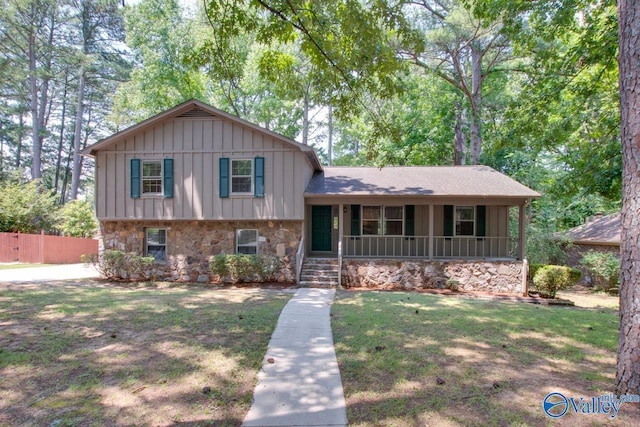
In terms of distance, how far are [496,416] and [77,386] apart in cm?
396

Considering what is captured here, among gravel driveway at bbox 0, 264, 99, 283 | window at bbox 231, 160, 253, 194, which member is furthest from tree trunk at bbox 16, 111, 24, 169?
window at bbox 231, 160, 253, 194

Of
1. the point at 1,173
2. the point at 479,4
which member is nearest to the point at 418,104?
the point at 479,4

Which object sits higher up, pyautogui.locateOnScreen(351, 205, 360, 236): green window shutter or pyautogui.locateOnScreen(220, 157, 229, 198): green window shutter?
pyautogui.locateOnScreen(220, 157, 229, 198): green window shutter

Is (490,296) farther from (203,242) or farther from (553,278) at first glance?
(203,242)

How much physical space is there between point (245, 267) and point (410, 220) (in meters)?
6.63

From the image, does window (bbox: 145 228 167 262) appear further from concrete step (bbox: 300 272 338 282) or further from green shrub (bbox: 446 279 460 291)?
green shrub (bbox: 446 279 460 291)

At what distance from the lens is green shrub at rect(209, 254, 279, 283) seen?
11.3 meters

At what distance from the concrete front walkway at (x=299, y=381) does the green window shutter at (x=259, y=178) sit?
6.21 meters

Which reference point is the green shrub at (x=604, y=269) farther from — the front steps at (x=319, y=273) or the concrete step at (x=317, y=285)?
the concrete step at (x=317, y=285)

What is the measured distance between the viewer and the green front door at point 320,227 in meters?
14.1

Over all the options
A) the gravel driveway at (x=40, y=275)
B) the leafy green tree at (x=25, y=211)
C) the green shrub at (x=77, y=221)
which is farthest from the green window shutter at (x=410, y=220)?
the leafy green tree at (x=25, y=211)

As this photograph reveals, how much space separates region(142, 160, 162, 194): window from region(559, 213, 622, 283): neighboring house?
1736 centimetres

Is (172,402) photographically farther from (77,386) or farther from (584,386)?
(584,386)

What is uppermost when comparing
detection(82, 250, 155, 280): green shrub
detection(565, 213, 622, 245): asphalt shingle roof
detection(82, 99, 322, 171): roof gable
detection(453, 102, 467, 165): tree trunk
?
detection(453, 102, 467, 165): tree trunk
